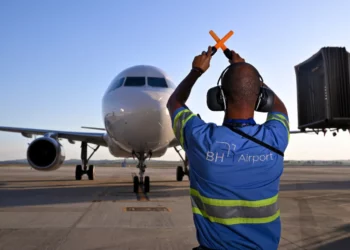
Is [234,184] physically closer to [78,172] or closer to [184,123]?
[184,123]

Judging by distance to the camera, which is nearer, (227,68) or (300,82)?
(227,68)

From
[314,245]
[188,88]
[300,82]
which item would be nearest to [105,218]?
[314,245]

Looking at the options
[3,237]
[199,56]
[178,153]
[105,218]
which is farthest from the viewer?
[178,153]

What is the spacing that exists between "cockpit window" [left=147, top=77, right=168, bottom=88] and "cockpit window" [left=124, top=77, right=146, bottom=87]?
179mm

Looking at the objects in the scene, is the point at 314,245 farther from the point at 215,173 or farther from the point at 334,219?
the point at 215,173

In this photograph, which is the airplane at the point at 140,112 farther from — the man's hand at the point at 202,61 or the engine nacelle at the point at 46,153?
the man's hand at the point at 202,61

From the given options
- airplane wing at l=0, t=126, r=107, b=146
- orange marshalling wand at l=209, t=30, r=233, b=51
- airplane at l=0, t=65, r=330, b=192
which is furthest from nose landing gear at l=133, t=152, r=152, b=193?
orange marshalling wand at l=209, t=30, r=233, b=51

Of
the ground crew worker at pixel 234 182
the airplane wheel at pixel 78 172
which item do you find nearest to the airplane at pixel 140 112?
the airplane wheel at pixel 78 172

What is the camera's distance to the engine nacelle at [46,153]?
13.8m

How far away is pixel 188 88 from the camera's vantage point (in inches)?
75.6

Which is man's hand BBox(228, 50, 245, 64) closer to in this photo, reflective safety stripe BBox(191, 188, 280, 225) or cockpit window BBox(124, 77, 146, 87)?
reflective safety stripe BBox(191, 188, 280, 225)

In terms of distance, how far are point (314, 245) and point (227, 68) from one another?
139 inches

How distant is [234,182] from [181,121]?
1.14 ft

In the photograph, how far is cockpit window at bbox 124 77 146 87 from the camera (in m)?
11.2
